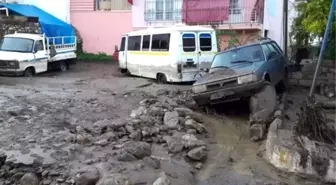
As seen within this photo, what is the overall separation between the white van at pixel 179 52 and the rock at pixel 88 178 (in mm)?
9179

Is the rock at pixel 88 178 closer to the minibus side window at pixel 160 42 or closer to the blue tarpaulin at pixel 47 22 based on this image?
the minibus side window at pixel 160 42

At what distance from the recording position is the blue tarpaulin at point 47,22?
21.4 metres

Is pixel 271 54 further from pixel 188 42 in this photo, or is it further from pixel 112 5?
pixel 112 5

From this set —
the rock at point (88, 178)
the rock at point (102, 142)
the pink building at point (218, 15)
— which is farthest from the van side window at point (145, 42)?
the rock at point (88, 178)

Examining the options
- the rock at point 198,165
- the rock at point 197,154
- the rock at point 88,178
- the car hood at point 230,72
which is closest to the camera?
the rock at point 88,178

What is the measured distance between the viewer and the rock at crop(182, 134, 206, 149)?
761cm

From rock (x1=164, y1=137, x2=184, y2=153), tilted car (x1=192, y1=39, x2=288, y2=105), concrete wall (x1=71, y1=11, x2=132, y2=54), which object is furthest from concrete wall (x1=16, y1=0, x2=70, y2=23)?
rock (x1=164, y1=137, x2=184, y2=153)

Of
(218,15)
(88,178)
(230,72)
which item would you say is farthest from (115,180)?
(218,15)

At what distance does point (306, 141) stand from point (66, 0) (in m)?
22.4

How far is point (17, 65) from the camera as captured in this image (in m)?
17.2

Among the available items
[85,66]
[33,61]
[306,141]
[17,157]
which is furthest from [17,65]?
[306,141]

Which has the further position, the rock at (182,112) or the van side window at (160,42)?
the van side window at (160,42)

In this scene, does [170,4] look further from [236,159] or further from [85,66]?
[236,159]

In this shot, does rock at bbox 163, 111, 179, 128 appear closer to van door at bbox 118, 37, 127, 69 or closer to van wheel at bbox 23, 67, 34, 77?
van door at bbox 118, 37, 127, 69
